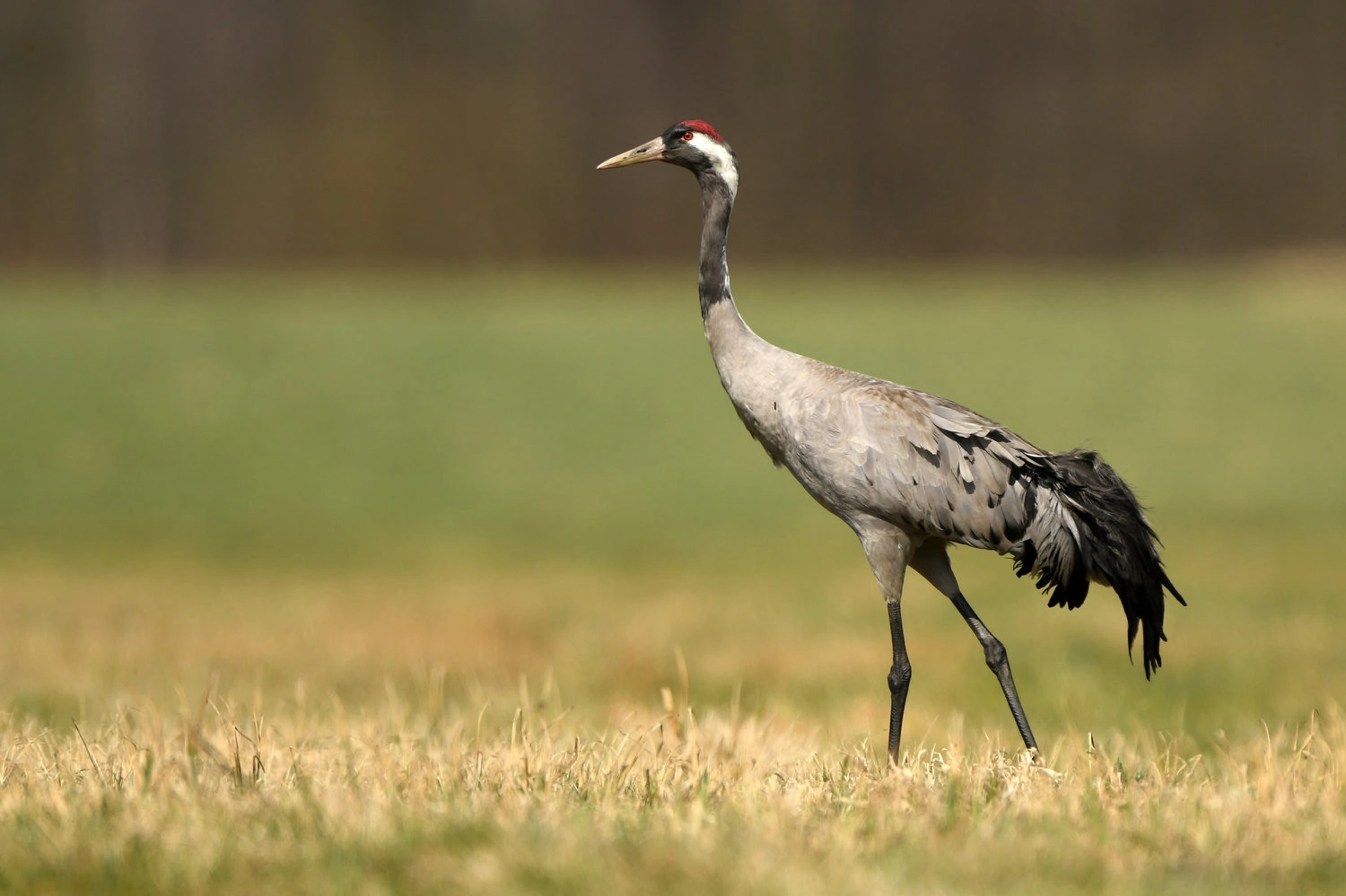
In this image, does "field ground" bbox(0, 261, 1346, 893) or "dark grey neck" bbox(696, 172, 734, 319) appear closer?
"field ground" bbox(0, 261, 1346, 893)

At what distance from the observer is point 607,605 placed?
1326 cm

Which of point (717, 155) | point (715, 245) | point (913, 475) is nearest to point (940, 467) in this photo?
point (913, 475)

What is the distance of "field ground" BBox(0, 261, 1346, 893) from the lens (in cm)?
423

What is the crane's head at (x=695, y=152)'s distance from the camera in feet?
20.6

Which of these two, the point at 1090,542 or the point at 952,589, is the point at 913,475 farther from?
the point at 1090,542

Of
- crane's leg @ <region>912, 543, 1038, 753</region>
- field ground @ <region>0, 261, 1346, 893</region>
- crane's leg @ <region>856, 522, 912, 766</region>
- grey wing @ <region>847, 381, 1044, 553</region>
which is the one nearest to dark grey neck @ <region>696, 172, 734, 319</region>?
grey wing @ <region>847, 381, 1044, 553</region>

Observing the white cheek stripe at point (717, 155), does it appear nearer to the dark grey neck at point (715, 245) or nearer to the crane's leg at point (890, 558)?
the dark grey neck at point (715, 245)

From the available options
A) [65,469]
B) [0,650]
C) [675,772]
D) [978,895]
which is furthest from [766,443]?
[65,469]

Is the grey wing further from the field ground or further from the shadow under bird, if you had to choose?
the field ground

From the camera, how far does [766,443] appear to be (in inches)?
241

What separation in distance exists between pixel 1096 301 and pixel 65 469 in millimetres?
16687

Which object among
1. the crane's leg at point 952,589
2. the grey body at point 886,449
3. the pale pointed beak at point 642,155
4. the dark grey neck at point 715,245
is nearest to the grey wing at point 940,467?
the grey body at point 886,449

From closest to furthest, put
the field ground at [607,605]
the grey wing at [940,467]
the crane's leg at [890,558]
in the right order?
the field ground at [607,605] → the grey wing at [940,467] → the crane's leg at [890,558]

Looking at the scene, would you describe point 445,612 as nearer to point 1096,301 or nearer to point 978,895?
point 978,895
